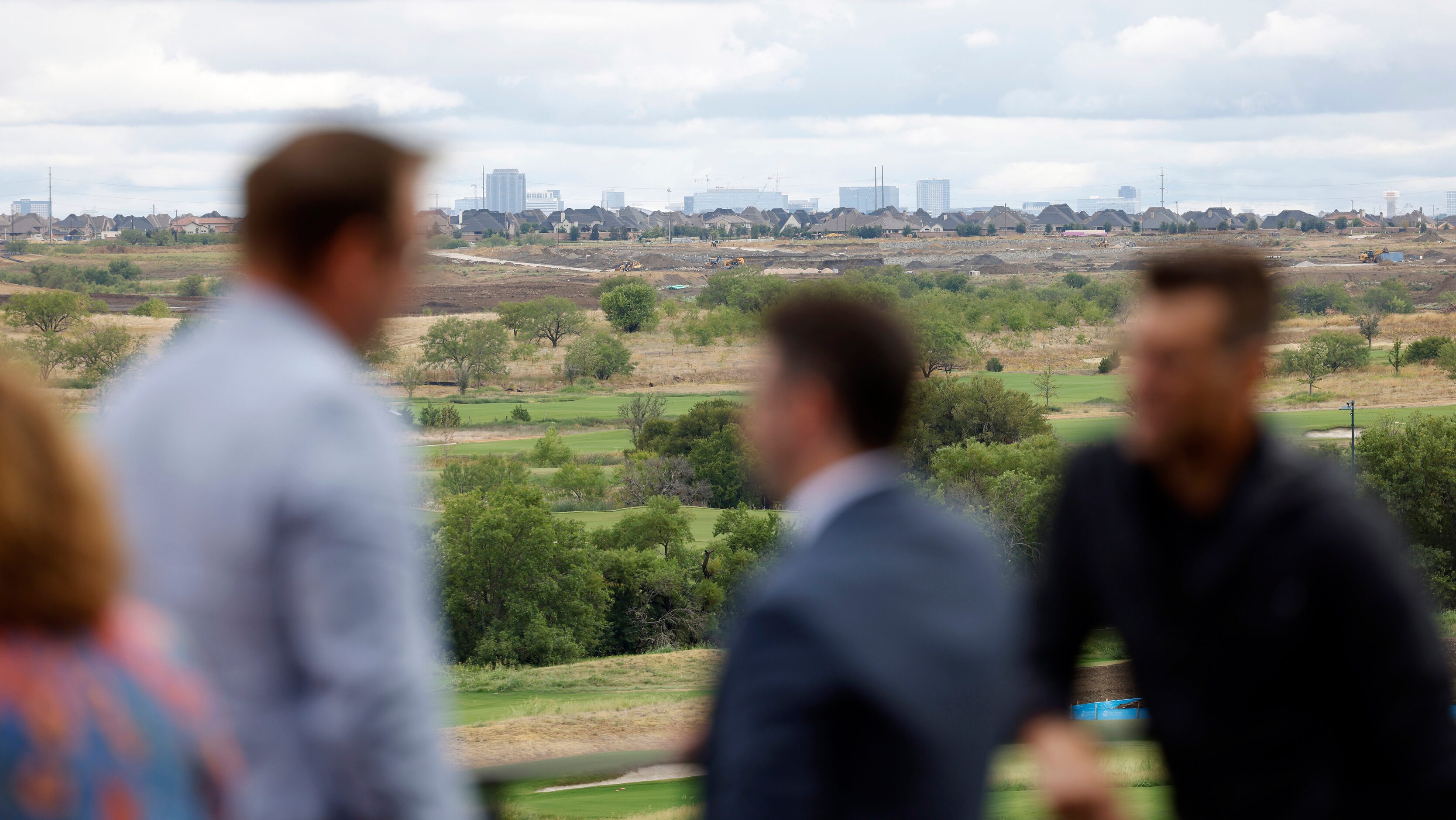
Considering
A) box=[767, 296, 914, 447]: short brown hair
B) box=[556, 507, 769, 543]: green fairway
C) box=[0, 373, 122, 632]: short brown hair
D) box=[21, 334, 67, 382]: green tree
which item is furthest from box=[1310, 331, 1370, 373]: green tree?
box=[0, 373, 122, 632]: short brown hair

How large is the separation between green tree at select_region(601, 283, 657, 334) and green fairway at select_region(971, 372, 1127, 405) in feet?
80.4

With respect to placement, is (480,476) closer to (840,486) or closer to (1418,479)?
(1418,479)

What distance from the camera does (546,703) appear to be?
26812mm

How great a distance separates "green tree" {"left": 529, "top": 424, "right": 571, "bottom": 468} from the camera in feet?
161

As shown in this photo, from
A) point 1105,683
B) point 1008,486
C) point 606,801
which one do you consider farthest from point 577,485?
point 606,801

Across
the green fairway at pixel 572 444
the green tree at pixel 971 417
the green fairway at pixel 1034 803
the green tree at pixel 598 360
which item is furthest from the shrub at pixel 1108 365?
the green fairway at pixel 1034 803

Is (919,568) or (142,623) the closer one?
(142,623)

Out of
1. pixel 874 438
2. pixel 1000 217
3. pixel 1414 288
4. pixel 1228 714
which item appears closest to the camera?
pixel 874 438

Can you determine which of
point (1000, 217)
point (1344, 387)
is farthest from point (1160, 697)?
point (1000, 217)

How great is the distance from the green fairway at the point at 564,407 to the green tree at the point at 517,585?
69.1 feet

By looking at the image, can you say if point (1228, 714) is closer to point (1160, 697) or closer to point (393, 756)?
point (1160, 697)

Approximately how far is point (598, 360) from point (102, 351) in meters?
25.6

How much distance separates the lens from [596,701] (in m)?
26.0

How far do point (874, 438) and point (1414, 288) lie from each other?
104797 mm
